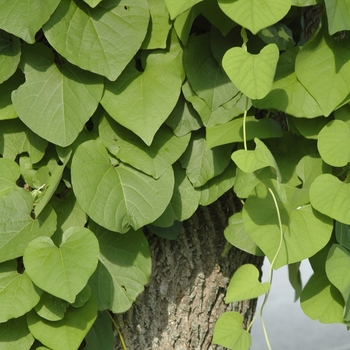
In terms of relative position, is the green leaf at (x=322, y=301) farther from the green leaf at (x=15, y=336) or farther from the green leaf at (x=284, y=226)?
the green leaf at (x=15, y=336)

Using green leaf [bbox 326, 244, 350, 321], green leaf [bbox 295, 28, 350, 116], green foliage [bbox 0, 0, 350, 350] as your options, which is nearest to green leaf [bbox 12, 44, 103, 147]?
green foliage [bbox 0, 0, 350, 350]

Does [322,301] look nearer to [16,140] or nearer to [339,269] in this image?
[339,269]

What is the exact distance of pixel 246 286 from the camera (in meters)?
0.84

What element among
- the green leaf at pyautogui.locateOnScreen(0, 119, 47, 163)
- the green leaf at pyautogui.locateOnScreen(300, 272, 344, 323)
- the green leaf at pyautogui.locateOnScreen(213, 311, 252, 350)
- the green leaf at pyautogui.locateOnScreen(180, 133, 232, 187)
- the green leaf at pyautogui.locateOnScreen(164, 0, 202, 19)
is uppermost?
the green leaf at pyautogui.locateOnScreen(164, 0, 202, 19)

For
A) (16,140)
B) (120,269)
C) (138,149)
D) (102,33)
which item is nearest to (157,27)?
(102,33)

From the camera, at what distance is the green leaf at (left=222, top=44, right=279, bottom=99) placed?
793 mm

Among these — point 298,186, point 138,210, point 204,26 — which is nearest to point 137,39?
point 204,26

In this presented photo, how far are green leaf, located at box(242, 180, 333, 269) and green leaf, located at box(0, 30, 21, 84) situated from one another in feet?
1.43

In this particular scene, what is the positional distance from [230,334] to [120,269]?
0.23 m

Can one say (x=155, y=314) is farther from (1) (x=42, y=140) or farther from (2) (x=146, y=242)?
(1) (x=42, y=140)

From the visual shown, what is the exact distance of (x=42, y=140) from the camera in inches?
38.0

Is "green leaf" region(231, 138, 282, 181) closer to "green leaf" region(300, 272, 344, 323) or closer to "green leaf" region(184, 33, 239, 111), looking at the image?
"green leaf" region(184, 33, 239, 111)

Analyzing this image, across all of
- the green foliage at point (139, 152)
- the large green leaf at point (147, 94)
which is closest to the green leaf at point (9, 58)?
the green foliage at point (139, 152)

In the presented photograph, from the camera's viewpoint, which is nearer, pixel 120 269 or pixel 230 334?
pixel 230 334
